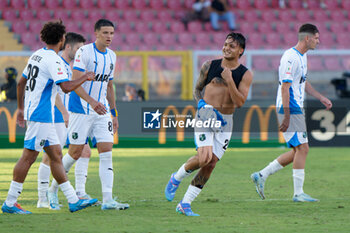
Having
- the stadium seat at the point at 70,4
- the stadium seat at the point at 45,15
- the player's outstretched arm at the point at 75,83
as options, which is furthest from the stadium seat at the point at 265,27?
the player's outstretched arm at the point at 75,83

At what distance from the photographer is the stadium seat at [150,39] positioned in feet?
76.1

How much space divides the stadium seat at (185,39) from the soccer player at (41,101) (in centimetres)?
1638

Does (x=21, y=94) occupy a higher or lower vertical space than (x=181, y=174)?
higher

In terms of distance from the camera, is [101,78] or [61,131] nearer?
[101,78]

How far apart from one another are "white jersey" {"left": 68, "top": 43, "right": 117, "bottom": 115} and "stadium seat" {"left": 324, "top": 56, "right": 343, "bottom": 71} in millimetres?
11886

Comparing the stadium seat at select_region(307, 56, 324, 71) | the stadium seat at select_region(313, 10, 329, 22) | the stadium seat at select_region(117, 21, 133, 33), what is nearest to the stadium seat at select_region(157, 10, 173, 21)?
the stadium seat at select_region(117, 21, 133, 33)

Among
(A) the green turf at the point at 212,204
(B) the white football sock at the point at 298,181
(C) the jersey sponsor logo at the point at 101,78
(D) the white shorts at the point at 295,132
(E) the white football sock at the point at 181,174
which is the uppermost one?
(C) the jersey sponsor logo at the point at 101,78

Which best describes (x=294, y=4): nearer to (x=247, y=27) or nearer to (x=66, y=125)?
(x=247, y=27)

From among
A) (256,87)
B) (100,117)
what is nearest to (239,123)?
(256,87)

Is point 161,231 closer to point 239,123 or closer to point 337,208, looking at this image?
point 337,208

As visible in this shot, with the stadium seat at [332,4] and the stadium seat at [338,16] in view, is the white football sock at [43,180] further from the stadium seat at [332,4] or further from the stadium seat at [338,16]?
the stadium seat at [332,4]

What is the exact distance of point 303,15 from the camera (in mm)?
25906

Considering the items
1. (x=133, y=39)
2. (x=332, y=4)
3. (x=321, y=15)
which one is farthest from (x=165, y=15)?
(x=332, y=4)

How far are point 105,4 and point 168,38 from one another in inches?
134
